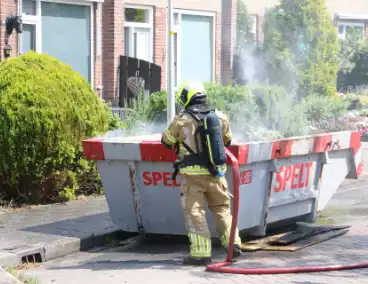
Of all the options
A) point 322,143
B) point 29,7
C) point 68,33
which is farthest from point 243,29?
point 322,143

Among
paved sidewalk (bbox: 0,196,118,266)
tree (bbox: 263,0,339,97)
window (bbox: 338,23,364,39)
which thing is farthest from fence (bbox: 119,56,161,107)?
window (bbox: 338,23,364,39)

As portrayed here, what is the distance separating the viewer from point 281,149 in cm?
838

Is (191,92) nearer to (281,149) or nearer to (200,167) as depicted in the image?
(200,167)

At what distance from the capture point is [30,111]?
1000cm

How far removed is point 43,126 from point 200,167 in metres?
3.11

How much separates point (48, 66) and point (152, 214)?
10.3 ft

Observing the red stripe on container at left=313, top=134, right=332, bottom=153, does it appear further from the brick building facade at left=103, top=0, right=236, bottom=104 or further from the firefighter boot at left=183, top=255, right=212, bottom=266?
the brick building facade at left=103, top=0, right=236, bottom=104

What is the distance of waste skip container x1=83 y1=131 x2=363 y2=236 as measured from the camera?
8.04 metres

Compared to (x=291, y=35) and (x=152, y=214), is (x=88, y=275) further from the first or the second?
(x=291, y=35)

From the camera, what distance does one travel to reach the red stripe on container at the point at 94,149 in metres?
8.31

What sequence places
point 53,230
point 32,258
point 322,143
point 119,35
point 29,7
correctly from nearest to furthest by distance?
point 32,258
point 53,230
point 322,143
point 29,7
point 119,35

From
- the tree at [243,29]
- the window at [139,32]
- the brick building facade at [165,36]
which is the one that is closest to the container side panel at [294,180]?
the brick building facade at [165,36]

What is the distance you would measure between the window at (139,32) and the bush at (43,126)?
6624 mm

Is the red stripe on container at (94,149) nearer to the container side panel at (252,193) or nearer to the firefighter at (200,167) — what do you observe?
the firefighter at (200,167)
